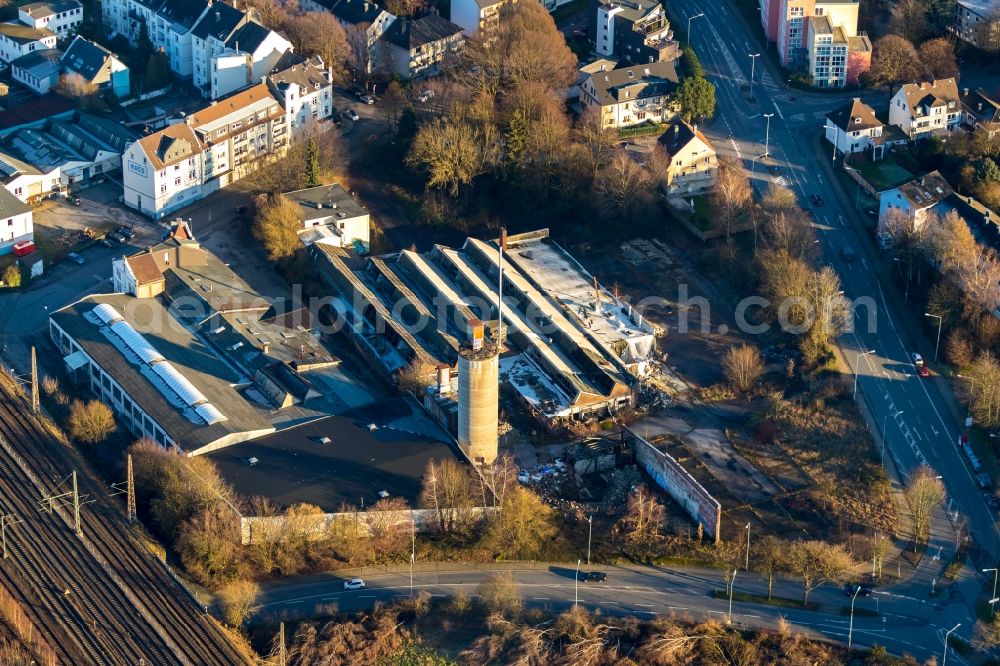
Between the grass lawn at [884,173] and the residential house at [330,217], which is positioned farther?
the grass lawn at [884,173]

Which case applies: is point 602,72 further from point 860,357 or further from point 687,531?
point 687,531

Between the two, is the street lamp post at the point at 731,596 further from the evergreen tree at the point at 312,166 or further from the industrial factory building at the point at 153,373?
the evergreen tree at the point at 312,166

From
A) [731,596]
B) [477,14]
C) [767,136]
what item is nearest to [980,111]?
[767,136]

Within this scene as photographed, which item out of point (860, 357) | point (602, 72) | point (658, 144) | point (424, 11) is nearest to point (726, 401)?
point (860, 357)

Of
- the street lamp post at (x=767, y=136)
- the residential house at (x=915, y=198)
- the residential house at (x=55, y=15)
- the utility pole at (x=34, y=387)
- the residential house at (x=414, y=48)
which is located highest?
the residential house at (x=55, y=15)

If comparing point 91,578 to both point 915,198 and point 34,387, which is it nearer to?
point 34,387

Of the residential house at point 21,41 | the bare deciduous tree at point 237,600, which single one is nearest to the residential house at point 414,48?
the residential house at point 21,41
